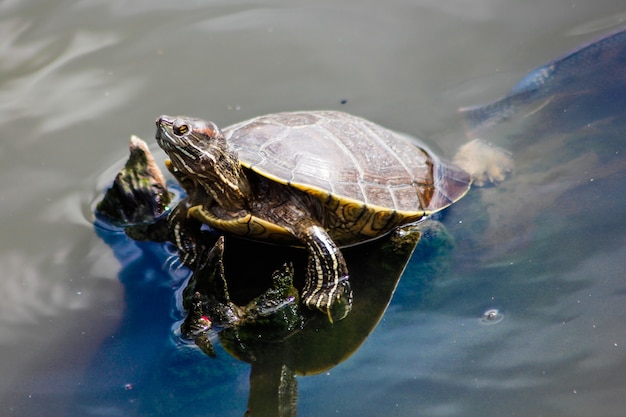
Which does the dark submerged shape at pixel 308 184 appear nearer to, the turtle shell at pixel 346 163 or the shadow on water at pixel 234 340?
the turtle shell at pixel 346 163

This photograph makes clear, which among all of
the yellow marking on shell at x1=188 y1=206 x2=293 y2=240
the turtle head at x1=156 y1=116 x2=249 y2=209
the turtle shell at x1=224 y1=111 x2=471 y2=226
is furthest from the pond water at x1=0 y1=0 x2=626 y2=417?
the turtle head at x1=156 y1=116 x2=249 y2=209

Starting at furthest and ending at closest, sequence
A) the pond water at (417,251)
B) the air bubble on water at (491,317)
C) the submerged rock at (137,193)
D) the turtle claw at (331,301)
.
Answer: the submerged rock at (137,193) < the turtle claw at (331,301) < the air bubble on water at (491,317) < the pond water at (417,251)

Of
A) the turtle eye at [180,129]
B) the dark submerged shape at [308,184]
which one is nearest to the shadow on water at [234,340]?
the dark submerged shape at [308,184]

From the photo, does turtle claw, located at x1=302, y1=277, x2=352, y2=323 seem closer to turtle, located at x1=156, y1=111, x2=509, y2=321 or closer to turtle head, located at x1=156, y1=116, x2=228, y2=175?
turtle, located at x1=156, y1=111, x2=509, y2=321

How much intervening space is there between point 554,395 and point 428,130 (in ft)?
8.01

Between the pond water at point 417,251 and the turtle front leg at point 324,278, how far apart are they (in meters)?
0.29

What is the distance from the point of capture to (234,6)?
5703mm

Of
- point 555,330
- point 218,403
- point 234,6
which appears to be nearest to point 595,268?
point 555,330

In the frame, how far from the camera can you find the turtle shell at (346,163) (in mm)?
3836

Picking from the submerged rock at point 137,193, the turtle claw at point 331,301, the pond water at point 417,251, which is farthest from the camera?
the submerged rock at point 137,193

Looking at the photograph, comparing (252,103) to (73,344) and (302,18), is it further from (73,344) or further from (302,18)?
(73,344)

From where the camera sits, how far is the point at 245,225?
3926mm

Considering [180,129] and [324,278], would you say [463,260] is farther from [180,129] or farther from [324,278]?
[180,129]

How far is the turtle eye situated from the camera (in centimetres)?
371
